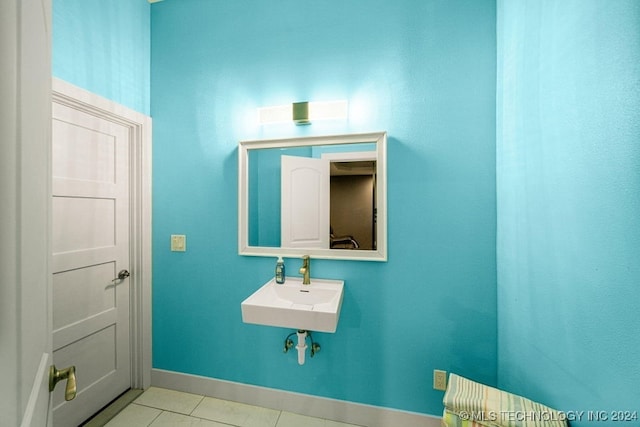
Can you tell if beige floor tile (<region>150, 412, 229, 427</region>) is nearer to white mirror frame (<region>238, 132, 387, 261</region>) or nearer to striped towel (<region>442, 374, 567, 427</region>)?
white mirror frame (<region>238, 132, 387, 261</region>)

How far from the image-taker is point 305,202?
173 centimetres

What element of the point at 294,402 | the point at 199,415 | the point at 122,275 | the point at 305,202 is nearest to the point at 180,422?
the point at 199,415

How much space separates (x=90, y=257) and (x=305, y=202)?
4.50 feet

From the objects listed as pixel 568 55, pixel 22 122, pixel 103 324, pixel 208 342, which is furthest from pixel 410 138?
pixel 103 324

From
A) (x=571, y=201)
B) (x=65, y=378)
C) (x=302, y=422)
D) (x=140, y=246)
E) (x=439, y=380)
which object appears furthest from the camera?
(x=140, y=246)

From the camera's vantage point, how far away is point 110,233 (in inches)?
68.9

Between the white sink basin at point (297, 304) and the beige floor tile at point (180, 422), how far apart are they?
2.65ft

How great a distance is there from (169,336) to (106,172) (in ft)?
4.02

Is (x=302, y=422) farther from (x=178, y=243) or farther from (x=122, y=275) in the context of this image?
(x=122, y=275)

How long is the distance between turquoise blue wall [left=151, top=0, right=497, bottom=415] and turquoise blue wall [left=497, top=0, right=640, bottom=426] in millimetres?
170

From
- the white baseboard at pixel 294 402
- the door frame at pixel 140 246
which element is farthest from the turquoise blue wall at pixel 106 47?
the white baseboard at pixel 294 402

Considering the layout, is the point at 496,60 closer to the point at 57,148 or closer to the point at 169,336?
the point at 57,148

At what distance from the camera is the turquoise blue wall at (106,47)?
1432mm

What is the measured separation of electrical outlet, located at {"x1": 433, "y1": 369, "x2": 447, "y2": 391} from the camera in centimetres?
150
